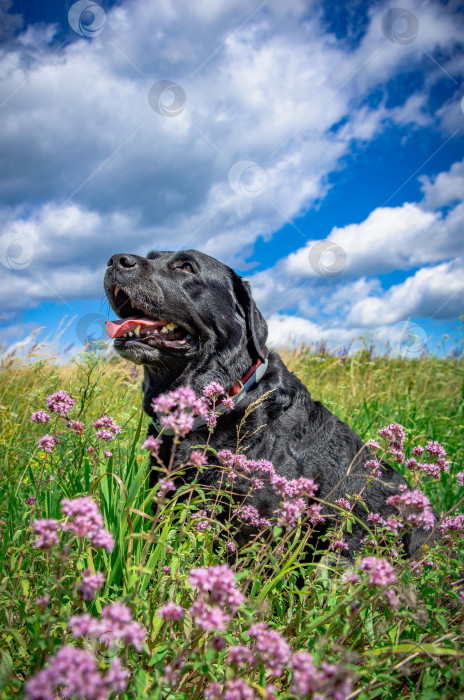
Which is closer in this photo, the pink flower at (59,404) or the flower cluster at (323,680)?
the flower cluster at (323,680)

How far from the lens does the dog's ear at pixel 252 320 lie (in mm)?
3240

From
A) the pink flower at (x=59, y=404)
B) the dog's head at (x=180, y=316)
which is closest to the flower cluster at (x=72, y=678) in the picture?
the pink flower at (x=59, y=404)

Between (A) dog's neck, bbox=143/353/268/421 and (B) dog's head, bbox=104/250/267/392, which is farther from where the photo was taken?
(B) dog's head, bbox=104/250/267/392

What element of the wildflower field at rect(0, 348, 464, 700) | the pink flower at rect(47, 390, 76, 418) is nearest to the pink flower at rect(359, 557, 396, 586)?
the wildflower field at rect(0, 348, 464, 700)

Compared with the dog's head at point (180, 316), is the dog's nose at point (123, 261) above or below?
above

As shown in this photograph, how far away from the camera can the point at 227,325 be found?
11.1 feet

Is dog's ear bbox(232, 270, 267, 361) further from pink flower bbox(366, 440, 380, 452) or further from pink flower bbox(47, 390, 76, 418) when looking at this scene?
pink flower bbox(47, 390, 76, 418)

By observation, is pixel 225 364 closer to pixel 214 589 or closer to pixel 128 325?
pixel 128 325

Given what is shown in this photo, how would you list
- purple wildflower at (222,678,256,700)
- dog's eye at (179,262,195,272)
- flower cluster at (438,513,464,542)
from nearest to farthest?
1. purple wildflower at (222,678,256,700)
2. flower cluster at (438,513,464,542)
3. dog's eye at (179,262,195,272)

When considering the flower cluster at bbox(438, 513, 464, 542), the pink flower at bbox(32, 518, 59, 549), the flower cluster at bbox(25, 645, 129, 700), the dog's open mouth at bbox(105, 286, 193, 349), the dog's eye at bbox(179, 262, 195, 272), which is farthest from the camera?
the dog's eye at bbox(179, 262, 195, 272)

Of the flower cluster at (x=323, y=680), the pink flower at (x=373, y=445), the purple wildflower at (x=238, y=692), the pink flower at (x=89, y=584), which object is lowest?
the purple wildflower at (x=238, y=692)

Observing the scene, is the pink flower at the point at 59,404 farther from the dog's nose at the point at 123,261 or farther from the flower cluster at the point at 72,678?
the dog's nose at the point at 123,261

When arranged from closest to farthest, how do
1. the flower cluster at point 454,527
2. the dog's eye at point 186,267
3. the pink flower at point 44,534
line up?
1. the pink flower at point 44,534
2. the flower cluster at point 454,527
3. the dog's eye at point 186,267

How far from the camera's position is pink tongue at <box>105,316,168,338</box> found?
3262 mm
